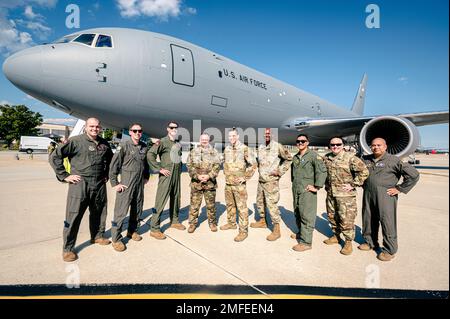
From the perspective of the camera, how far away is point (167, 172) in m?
3.67

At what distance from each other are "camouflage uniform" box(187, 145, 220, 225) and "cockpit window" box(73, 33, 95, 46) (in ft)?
13.3

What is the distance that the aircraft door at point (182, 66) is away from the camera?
250 inches

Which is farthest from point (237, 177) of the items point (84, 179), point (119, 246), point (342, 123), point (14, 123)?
point (14, 123)

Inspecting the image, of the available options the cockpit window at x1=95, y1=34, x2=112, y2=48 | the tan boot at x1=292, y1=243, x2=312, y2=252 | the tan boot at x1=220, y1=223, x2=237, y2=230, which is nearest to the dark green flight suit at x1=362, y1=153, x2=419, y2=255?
the tan boot at x1=292, y1=243, x2=312, y2=252

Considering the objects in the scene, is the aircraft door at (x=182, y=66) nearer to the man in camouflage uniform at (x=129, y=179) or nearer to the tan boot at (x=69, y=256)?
the man in camouflage uniform at (x=129, y=179)

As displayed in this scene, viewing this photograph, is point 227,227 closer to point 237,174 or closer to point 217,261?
point 237,174

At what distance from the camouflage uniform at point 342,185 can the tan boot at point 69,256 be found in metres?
Result: 3.47

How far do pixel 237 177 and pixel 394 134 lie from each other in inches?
287

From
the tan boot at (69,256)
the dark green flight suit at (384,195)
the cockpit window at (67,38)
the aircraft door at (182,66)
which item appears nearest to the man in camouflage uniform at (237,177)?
the dark green flight suit at (384,195)

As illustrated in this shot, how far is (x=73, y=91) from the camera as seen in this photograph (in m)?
4.99
